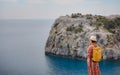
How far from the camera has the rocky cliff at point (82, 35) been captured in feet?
297

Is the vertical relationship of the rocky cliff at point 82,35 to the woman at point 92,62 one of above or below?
below

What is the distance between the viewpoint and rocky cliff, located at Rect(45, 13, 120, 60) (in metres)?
90.6

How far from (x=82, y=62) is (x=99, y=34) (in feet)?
34.0

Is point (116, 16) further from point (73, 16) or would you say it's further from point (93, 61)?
point (93, 61)

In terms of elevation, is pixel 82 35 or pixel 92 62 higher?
pixel 92 62

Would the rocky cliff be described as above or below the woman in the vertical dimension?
below

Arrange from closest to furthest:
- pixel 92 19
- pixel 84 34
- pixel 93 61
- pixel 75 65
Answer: pixel 93 61
pixel 75 65
pixel 84 34
pixel 92 19

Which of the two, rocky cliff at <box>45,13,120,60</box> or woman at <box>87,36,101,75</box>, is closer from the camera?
woman at <box>87,36,101,75</box>

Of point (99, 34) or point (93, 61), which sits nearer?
point (93, 61)

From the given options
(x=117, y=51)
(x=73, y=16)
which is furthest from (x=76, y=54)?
(x=73, y=16)

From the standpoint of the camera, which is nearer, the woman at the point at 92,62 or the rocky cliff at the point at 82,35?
the woman at the point at 92,62

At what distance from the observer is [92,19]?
102 m

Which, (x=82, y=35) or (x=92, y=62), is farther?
(x=82, y=35)

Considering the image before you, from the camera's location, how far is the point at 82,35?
94.0 m
